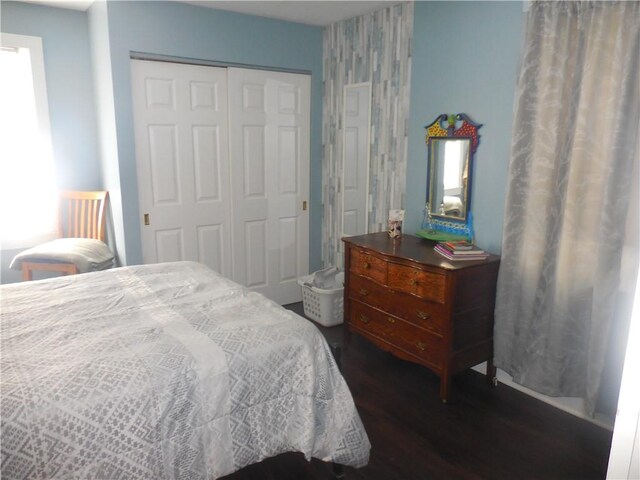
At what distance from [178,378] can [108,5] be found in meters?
2.69

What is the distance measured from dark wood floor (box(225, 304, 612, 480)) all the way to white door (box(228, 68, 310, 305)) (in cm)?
146

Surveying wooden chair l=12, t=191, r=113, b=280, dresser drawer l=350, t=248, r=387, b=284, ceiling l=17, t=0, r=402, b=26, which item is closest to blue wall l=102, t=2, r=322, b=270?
ceiling l=17, t=0, r=402, b=26

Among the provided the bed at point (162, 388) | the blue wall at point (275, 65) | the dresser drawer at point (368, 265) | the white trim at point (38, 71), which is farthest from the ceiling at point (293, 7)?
the bed at point (162, 388)

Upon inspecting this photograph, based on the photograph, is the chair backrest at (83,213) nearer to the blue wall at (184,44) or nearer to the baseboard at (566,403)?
the blue wall at (184,44)

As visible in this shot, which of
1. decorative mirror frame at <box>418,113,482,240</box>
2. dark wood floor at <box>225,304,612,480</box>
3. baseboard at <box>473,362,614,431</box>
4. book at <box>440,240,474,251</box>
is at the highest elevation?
decorative mirror frame at <box>418,113,482,240</box>

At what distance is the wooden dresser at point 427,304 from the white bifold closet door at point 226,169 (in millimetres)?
1208

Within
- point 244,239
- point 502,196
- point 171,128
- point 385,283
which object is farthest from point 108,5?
point 502,196

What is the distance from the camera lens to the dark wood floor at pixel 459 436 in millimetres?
2115

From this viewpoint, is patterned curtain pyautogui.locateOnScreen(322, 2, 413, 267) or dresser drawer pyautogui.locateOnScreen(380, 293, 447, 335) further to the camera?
patterned curtain pyautogui.locateOnScreen(322, 2, 413, 267)

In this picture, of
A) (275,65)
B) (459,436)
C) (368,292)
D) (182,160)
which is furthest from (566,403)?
(275,65)

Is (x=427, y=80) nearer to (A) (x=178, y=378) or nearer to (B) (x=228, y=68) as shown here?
(B) (x=228, y=68)

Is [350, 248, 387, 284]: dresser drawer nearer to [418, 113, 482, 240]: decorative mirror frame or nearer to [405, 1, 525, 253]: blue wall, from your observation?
[418, 113, 482, 240]: decorative mirror frame

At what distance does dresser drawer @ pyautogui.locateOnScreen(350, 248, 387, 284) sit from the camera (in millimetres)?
2932

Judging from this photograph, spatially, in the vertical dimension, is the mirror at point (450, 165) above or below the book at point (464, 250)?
above
